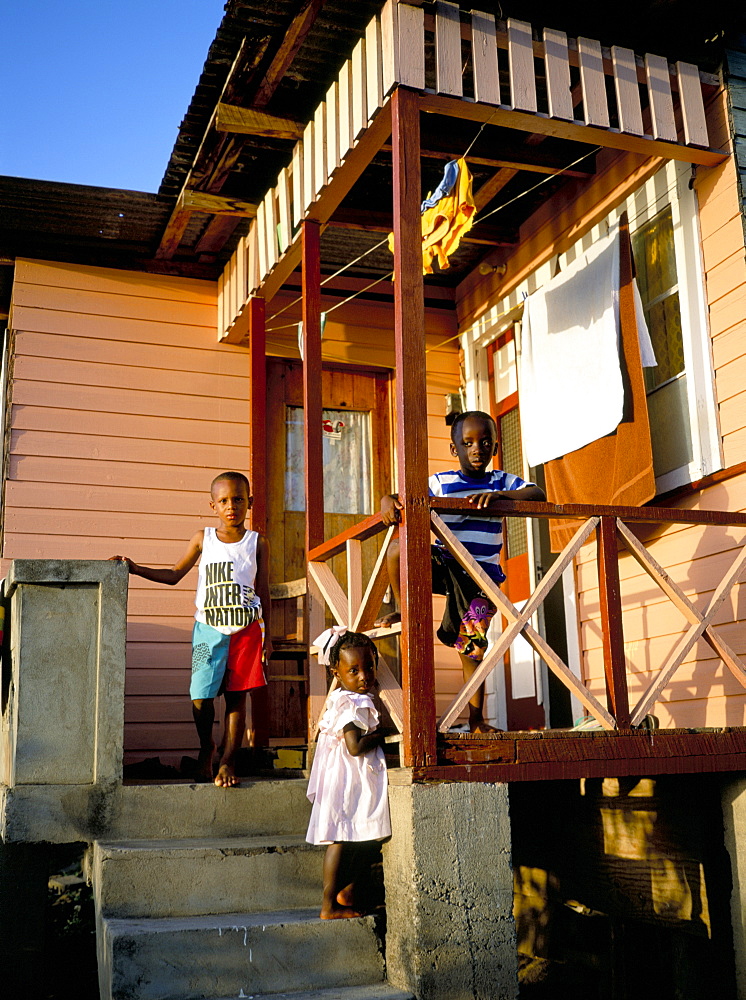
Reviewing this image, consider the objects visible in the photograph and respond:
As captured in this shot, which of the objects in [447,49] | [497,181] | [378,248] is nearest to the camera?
[447,49]

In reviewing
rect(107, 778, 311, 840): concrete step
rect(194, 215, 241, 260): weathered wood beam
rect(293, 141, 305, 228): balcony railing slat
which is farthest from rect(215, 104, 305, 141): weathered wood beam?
rect(107, 778, 311, 840): concrete step

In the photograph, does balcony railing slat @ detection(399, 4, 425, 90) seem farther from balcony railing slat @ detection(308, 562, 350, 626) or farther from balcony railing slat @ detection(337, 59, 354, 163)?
balcony railing slat @ detection(308, 562, 350, 626)

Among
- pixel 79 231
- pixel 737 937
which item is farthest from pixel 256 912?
pixel 79 231

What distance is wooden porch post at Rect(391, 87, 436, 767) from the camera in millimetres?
4305

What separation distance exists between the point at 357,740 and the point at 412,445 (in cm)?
127

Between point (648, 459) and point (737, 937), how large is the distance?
8.20 feet

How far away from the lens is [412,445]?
4.54 meters

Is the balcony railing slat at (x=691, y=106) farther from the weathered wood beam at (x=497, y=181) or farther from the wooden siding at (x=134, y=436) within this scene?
the wooden siding at (x=134, y=436)

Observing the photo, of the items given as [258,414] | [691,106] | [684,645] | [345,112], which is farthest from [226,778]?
[691,106]

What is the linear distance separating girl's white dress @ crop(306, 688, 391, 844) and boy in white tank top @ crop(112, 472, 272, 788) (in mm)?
847

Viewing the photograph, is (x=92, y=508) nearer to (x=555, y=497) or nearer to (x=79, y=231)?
(x=79, y=231)

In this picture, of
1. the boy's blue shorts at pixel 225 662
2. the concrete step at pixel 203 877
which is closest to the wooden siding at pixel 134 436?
the boy's blue shorts at pixel 225 662

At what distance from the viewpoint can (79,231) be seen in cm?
741

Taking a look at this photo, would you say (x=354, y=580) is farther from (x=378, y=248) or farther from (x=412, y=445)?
(x=378, y=248)
